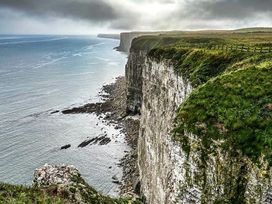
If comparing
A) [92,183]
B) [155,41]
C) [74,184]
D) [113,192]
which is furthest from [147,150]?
[155,41]

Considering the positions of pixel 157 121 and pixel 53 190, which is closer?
pixel 53 190

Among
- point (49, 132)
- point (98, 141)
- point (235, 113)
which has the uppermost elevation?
point (235, 113)

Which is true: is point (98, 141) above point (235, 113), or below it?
below

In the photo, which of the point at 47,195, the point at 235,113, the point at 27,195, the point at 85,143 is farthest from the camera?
the point at 85,143

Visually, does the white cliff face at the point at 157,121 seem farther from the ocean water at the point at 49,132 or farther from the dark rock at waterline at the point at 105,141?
the dark rock at waterline at the point at 105,141

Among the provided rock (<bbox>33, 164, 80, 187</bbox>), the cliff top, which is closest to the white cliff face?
the cliff top

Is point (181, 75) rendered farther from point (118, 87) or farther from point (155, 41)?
point (118, 87)

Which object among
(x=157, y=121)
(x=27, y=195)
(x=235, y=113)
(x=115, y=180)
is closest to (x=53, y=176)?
(x=27, y=195)

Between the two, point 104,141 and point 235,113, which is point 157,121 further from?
point 104,141
